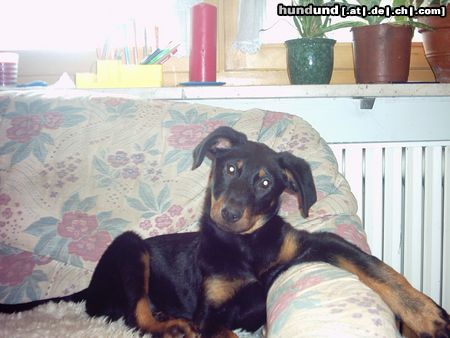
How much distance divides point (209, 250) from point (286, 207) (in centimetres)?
35

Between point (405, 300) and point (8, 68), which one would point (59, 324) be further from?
point (8, 68)

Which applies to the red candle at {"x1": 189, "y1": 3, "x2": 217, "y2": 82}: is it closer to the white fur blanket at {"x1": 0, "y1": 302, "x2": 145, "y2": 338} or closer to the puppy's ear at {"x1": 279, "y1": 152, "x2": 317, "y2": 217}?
the puppy's ear at {"x1": 279, "y1": 152, "x2": 317, "y2": 217}

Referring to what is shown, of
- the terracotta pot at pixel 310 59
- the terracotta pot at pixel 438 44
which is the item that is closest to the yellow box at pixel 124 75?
the terracotta pot at pixel 310 59

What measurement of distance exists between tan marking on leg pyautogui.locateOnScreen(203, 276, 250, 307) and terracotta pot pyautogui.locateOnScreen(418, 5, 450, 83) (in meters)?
1.54

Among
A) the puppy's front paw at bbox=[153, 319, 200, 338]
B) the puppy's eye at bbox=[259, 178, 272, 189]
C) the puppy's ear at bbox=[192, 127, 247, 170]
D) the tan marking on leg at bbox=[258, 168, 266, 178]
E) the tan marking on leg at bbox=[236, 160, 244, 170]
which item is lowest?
the puppy's front paw at bbox=[153, 319, 200, 338]

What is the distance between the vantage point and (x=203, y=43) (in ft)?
A: 8.00

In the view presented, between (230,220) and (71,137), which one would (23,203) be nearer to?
(71,137)

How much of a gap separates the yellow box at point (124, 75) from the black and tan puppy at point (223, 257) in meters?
0.67

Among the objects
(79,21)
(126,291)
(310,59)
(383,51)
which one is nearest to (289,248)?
(126,291)

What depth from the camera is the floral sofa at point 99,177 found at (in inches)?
72.7

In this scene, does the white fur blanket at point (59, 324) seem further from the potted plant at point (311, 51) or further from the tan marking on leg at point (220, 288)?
the potted plant at point (311, 51)

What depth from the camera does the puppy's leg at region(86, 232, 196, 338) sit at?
5.20ft

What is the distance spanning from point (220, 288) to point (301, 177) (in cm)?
46

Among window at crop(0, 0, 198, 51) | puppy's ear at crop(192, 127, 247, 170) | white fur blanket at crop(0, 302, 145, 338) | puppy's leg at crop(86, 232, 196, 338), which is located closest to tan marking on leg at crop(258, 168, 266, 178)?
puppy's ear at crop(192, 127, 247, 170)
